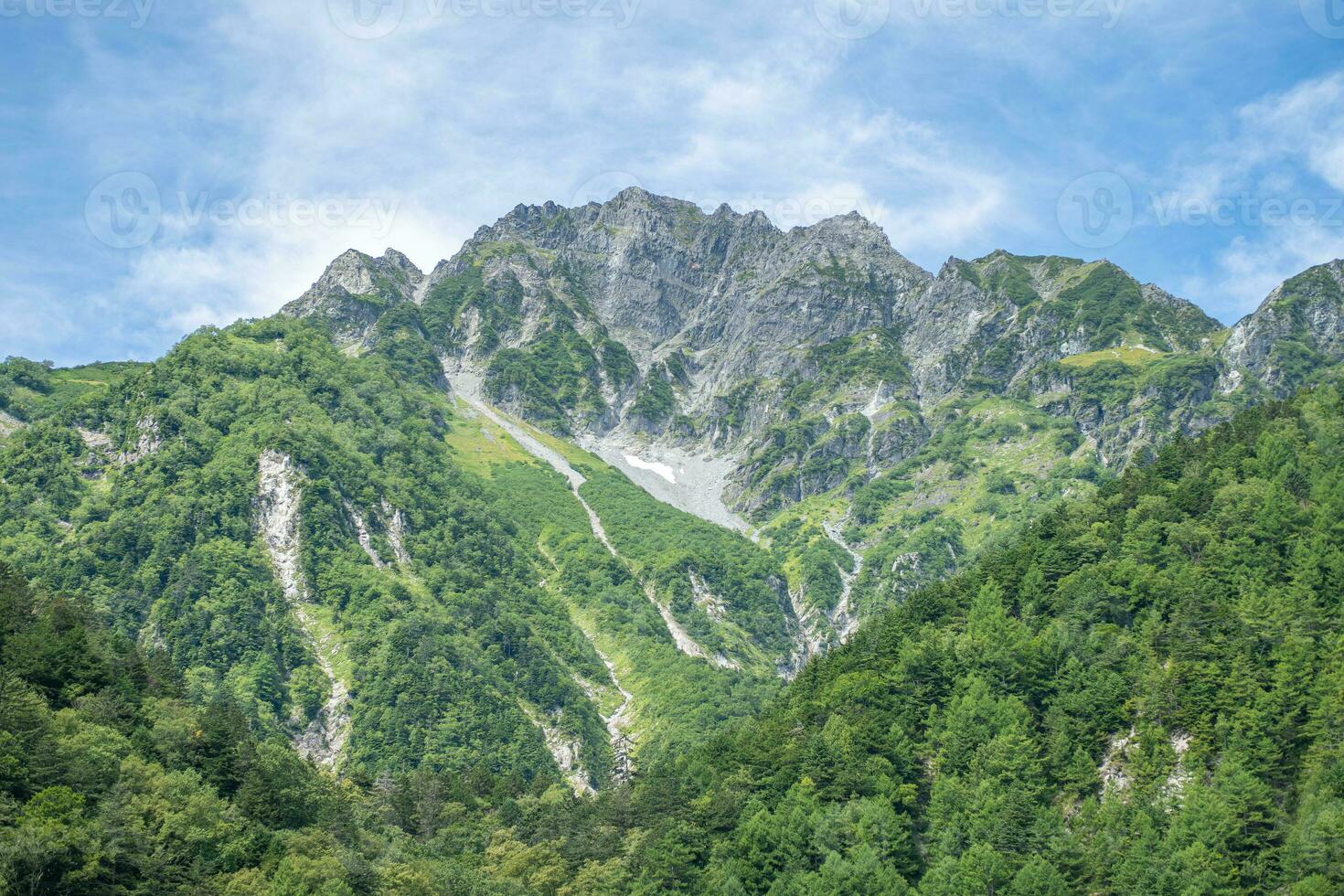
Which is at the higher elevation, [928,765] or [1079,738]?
[1079,738]

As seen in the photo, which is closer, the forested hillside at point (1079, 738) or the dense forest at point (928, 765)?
the dense forest at point (928, 765)

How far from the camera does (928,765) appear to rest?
114812 mm

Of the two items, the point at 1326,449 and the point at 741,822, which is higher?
the point at 1326,449

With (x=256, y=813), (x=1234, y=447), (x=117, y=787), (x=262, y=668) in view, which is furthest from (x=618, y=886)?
(x=262, y=668)

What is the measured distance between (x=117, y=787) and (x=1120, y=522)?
114071mm

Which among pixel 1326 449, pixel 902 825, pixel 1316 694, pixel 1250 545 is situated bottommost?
pixel 902 825

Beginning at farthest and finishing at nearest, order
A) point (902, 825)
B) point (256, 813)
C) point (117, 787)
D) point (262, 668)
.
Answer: point (262, 668)
point (902, 825)
point (256, 813)
point (117, 787)

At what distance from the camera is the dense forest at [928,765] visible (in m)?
85.6

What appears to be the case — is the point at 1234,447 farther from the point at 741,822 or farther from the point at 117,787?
the point at 117,787

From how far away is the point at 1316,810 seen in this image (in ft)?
288

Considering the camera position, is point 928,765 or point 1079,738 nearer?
point 1079,738

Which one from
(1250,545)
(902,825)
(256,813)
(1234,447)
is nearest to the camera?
(256,813)

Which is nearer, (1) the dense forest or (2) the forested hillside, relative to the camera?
(1) the dense forest

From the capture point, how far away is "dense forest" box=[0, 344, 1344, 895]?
85.6 meters
